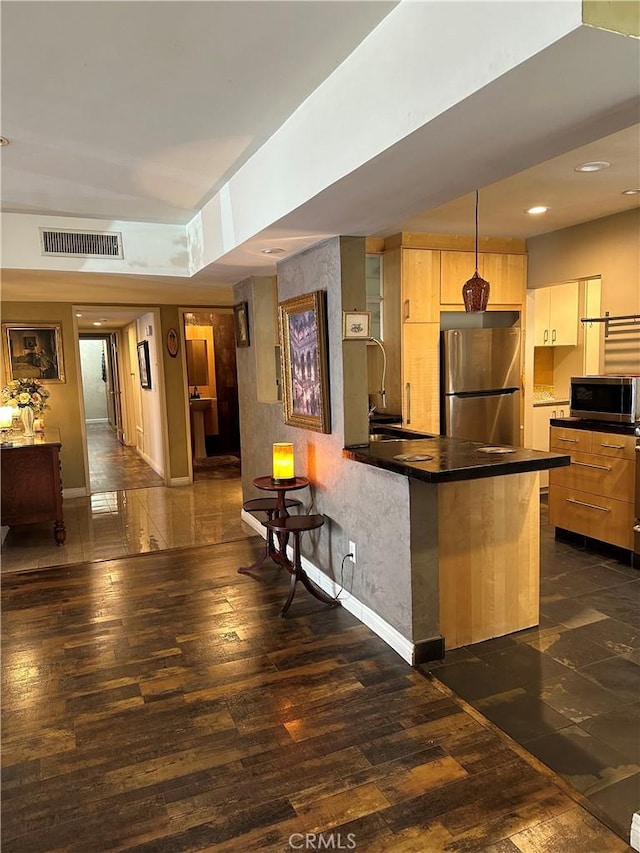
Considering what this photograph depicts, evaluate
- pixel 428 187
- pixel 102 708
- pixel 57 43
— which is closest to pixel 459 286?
pixel 428 187

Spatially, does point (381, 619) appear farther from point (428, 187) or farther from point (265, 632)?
point (428, 187)

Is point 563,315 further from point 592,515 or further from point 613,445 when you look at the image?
point 592,515

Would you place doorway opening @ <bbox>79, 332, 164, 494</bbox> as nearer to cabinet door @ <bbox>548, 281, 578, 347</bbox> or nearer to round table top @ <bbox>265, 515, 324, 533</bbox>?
round table top @ <bbox>265, 515, 324, 533</bbox>

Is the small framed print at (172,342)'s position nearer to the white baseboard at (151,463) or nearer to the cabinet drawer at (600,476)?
the white baseboard at (151,463)

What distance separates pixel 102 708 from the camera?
8.08 ft

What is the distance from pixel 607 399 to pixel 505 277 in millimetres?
1648

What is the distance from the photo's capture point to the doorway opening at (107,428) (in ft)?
24.4

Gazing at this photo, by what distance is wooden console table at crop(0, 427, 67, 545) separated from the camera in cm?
459

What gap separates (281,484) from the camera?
141 inches

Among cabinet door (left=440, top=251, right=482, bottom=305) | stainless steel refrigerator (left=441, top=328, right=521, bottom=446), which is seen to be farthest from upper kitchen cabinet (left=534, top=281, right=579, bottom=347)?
cabinet door (left=440, top=251, right=482, bottom=305)

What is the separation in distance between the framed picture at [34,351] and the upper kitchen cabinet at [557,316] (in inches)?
198

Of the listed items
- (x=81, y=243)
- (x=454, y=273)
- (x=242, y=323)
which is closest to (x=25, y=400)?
(x=81, y=243)

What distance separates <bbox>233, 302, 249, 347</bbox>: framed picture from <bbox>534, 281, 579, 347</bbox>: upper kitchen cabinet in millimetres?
2842

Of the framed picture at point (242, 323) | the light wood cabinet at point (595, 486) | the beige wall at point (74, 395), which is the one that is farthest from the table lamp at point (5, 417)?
the light wood cabinet at point (595, 486)
